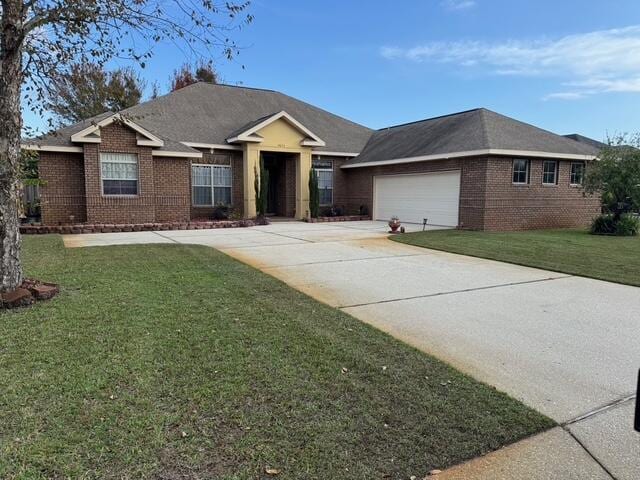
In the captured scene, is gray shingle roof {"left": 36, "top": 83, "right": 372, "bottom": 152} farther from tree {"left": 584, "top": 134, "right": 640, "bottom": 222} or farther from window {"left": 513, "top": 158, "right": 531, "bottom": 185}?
tree {"left": 584, "top": 134, "right": 640, "bottom": 222}

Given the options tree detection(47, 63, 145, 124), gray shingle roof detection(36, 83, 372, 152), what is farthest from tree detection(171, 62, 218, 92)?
tree detection(47, 63, 145, 124)

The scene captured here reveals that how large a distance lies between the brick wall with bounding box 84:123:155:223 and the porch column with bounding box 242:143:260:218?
13.1 ft

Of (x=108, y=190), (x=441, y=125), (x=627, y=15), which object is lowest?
(x=108, y=190)

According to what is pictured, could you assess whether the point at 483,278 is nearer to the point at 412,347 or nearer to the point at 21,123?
the point at 412,347

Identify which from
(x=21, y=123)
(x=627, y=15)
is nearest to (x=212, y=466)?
(x=21, y=123)

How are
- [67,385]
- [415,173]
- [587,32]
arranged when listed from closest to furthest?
[67,385]
[587,32]
[415,173]

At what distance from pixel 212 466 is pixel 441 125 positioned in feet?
62.1

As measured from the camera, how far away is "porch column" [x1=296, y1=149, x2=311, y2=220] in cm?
1991

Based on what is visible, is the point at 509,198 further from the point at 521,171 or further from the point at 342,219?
the point at 342,219

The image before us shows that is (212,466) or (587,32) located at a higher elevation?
(587,32)

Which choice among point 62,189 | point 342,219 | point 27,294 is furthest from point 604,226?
point 62,189

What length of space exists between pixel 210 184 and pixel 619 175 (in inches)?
603

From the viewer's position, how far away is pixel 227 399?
3035mm

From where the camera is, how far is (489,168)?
48.9ft
